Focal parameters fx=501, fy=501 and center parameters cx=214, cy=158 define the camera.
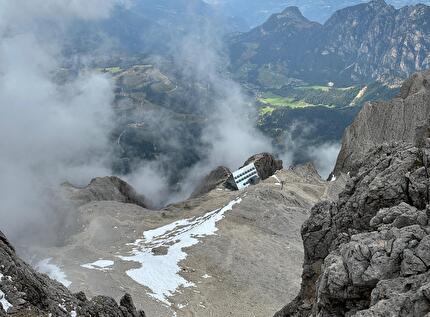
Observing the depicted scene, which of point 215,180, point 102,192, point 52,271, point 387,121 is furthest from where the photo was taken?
point 215,180

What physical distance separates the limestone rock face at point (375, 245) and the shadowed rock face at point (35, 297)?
14.3 metres

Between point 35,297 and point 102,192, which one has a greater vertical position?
point 35,297

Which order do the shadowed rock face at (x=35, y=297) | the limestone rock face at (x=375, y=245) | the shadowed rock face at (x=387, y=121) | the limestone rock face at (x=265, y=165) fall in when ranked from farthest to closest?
the limestone rock face at (x=265, y=165)
the shadowed rock face at (x=387, y=121)
the shadowed rock face at (x=35, y=297)
the limestone rock face at (x=375, y=245)

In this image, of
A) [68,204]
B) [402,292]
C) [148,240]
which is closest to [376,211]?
[402,292]

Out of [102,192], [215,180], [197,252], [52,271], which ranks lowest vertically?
[215,180]

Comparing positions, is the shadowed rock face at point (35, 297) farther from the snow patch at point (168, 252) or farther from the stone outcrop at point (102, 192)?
the stone outcrop at point (102, 192)

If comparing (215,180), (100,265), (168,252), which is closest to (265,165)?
(215,180)

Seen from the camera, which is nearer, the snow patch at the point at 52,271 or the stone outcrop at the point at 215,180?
the snow patch at the point at 52,271

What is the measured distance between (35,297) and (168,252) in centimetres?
4543

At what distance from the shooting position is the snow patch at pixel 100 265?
228 feet

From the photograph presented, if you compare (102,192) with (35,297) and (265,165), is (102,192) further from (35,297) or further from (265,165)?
(35,297)

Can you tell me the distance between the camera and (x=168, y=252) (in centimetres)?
7762

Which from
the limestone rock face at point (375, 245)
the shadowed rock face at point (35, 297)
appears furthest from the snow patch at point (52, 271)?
the limestone rock face at point (375, 245)

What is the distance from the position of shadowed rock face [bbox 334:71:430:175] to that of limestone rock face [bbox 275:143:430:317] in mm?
83151
